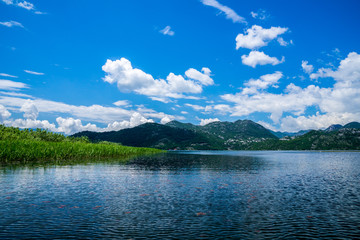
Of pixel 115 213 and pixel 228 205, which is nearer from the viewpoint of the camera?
pixel 115 213

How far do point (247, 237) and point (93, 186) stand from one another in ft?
52.5

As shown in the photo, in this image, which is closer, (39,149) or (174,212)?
(174,212)

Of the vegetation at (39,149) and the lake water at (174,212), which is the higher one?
the vegetation at (39,149)

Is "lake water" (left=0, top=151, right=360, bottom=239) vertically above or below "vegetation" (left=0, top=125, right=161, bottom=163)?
below

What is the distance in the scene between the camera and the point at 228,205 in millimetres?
16016

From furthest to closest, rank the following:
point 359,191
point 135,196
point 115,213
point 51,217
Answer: point 359,191 < point 135,196 < point 115,213 < point 51,217

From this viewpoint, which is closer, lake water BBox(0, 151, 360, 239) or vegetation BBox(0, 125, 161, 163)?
lake water BBox(0, 151, 360, 239)

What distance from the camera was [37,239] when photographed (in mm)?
10000

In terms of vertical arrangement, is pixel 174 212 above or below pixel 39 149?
below

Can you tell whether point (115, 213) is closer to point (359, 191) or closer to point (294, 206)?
point (294, 206)

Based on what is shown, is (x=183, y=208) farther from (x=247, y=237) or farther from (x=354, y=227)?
(x=354, y=227)

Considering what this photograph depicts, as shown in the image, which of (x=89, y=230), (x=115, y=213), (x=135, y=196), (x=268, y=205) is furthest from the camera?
(x=135, y=196)

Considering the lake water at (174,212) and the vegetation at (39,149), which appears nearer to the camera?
the lake water at (174,212)

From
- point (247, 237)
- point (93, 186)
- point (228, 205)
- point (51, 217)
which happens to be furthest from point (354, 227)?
point (93, 186)
